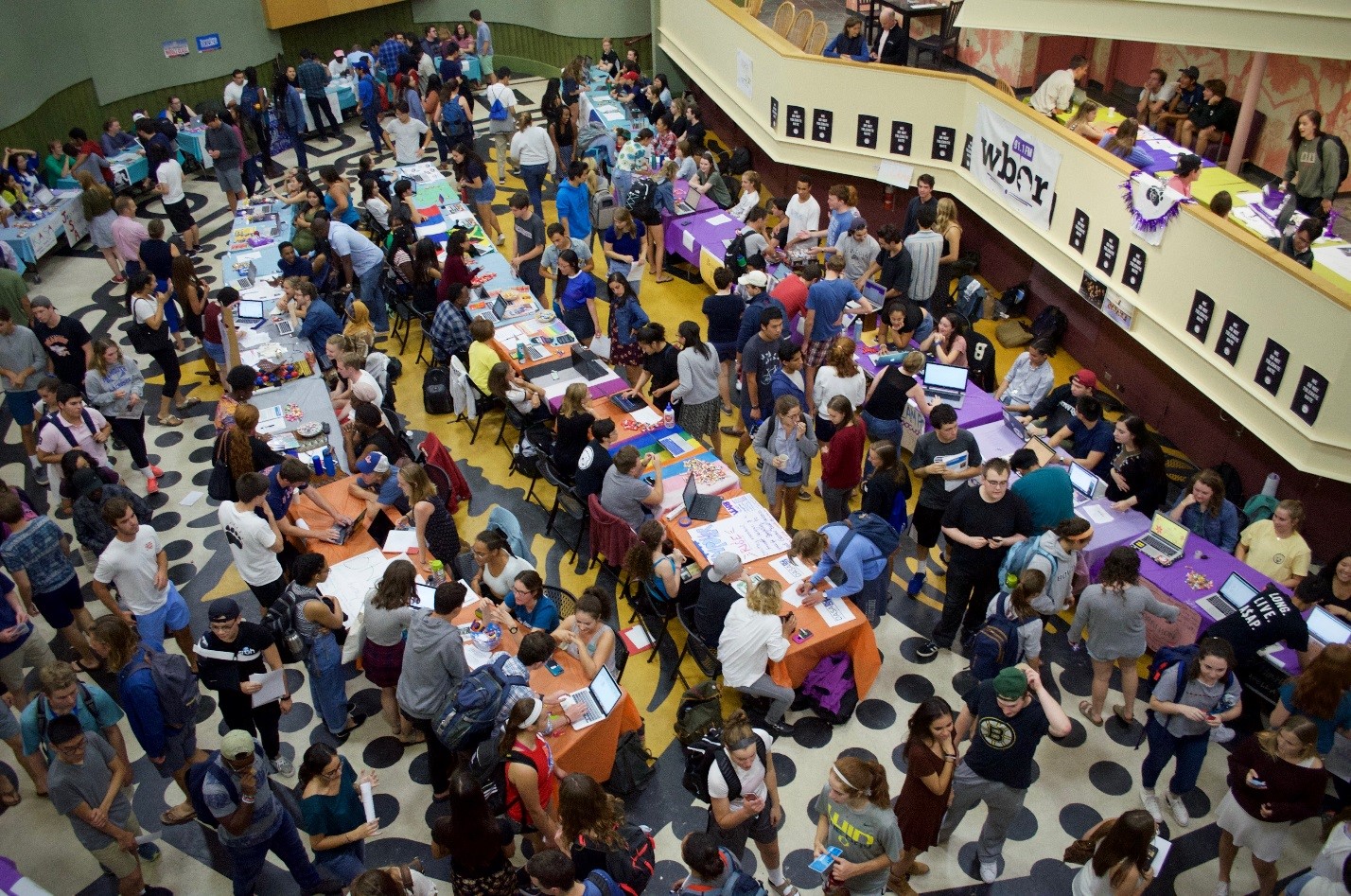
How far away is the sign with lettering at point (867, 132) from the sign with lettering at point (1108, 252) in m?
3.57

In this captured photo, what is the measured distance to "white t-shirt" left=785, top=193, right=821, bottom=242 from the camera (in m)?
11.1

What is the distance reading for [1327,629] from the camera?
6.08 metres

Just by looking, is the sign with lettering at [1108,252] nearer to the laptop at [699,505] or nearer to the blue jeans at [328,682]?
the laptop at [699,505]

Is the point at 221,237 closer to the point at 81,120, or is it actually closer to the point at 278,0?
the point at 81,120

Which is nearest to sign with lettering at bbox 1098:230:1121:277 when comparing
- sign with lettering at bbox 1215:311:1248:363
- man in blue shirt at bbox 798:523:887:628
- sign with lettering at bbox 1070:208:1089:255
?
sign with lettering at bbox 1070:208:1089:255

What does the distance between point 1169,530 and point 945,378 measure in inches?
88.5

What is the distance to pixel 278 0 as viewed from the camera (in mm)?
18219

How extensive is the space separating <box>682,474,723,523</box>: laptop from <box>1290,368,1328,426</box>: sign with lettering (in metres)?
4.35

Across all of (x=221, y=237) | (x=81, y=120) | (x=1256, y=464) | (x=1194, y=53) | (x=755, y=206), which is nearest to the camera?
(x=1256, y=464)

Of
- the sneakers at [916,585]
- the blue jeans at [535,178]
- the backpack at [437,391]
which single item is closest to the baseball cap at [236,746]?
the sneakers at [916,585]

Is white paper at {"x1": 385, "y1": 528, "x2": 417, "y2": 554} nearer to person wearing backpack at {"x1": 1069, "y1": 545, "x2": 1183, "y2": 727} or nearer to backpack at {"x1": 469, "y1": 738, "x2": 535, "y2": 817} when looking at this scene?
backpack at {"x1": 469, "y1": 738, "x2": 535, "y2": 817}

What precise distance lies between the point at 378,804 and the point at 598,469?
2.74 metres

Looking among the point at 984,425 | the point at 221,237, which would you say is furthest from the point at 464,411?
the point at 221,237

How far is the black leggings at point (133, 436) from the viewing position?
29.3 ft
